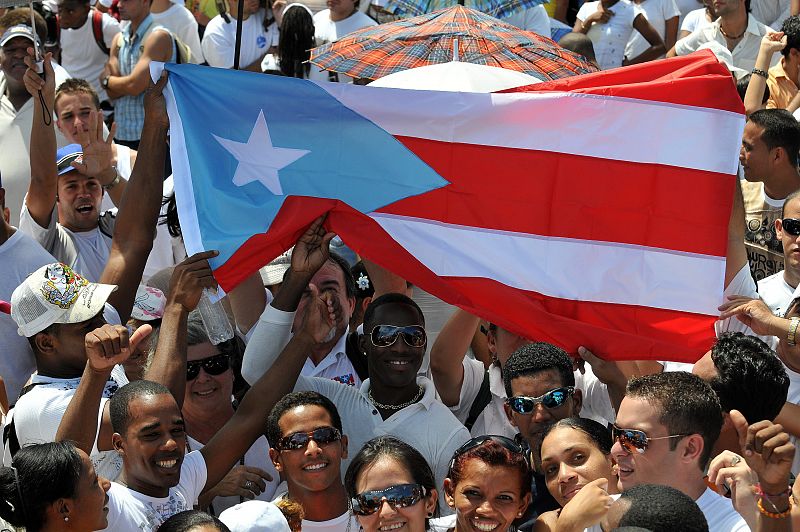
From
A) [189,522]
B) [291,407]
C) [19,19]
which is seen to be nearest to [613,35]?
[19,19]

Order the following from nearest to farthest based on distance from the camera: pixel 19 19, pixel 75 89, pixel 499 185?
pixel 499 185
pixel 75 89
pixel 19 19

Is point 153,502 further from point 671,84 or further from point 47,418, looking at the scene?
point 671,84

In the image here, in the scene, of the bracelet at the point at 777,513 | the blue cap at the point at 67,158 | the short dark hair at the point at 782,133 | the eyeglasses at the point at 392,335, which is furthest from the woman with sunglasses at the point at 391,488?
the short dark hair at the point at 782,133

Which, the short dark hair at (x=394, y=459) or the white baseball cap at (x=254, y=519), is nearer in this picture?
the white baseball cap at (x=254, y=519)

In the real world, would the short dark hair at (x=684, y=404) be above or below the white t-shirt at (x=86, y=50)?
below

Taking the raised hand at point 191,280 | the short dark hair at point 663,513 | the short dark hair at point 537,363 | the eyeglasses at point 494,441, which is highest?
the raised hand at point 191,280

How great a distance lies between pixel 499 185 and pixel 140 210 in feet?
5.33

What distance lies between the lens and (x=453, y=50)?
6812 mm

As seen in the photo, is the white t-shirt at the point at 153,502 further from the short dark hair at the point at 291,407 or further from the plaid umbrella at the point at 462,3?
the plaid umbrella at the point at 462,3

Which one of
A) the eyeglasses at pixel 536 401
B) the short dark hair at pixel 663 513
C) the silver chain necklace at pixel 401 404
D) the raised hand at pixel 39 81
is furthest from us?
the raised hand at pixel 39 81

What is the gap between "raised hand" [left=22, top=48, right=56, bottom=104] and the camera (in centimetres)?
646

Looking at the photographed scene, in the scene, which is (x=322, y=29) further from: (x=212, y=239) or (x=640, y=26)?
(x=212, y=239)

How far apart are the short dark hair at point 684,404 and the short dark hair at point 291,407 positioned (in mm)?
1239

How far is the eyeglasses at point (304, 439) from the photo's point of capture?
194 inches
